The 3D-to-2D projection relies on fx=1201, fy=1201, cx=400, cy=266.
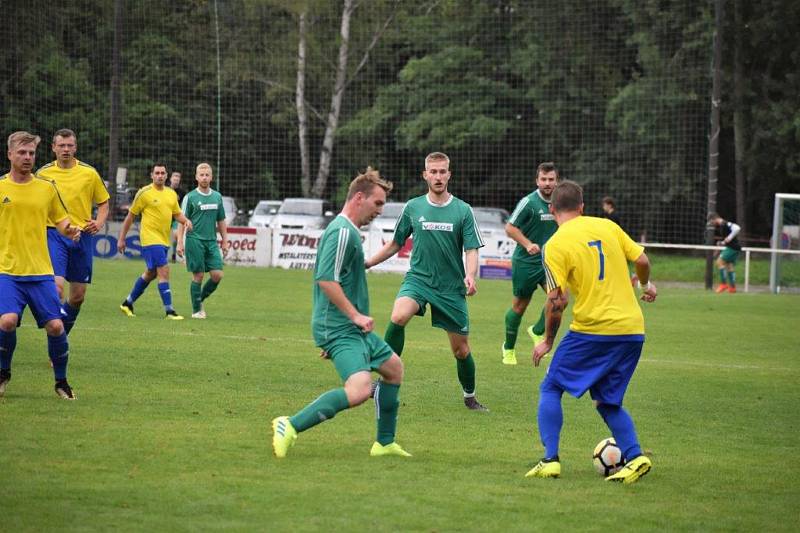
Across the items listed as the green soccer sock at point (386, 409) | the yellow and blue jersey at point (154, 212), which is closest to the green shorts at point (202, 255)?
the yellow and blue jersey at point (154, 212)

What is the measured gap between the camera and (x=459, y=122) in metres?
43.7

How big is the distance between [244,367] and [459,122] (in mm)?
32177

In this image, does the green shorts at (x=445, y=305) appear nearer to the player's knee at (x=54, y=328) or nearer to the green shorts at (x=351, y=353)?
the green shorts at (x=351, y=353)

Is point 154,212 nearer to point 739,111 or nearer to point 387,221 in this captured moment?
point 387,221

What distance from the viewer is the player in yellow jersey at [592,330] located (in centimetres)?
748

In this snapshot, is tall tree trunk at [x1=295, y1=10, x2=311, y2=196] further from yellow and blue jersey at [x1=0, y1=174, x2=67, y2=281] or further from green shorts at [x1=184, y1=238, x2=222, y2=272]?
yellow and blue jersey at [x1=0, y1=174, x2=67, y2=281]

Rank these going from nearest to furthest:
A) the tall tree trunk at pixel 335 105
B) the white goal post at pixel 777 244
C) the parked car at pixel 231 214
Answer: the white goal post at pixel 777 244
the parked car at pixel 231 214
the tall tree trunk at pixel 335 105

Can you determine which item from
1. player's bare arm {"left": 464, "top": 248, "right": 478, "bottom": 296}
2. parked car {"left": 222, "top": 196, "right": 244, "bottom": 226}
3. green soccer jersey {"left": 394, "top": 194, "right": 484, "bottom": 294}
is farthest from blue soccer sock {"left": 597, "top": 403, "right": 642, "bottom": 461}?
parked car {"left": 222, "top": 196, "right": 244, "bottom": 226}

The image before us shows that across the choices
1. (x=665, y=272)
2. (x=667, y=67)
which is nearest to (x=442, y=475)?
(x=665, y=272)

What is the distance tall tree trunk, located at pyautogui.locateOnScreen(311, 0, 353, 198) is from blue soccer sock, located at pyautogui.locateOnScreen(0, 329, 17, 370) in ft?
110

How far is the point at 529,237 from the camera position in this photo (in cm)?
1351

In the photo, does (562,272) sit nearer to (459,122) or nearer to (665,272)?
(665,272)

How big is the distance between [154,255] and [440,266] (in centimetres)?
816

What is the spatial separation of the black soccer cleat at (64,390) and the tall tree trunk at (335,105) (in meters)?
33.5
